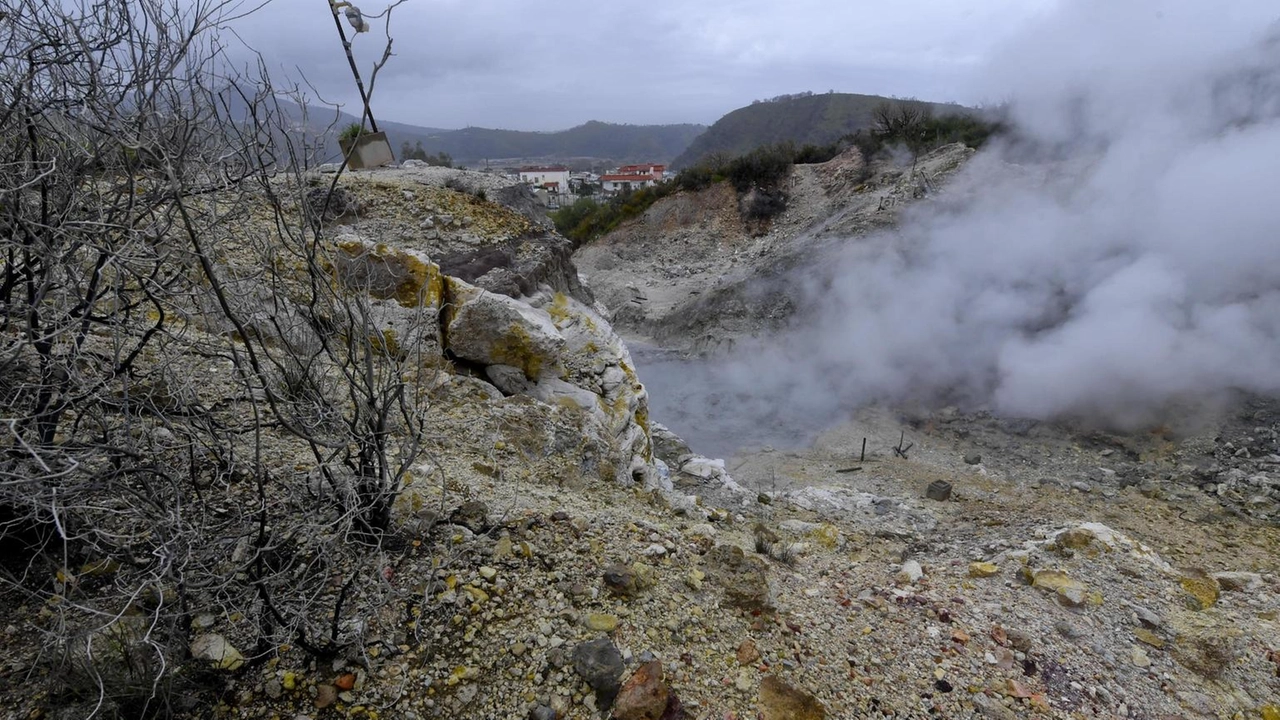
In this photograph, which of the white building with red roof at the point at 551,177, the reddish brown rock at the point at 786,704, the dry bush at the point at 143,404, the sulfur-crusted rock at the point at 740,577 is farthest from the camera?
the white building with red roof at the point at 551,177

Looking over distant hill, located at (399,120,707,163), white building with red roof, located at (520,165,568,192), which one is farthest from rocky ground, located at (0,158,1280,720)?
distant hill, located at (399,120,707,163)

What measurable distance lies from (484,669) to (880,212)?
47.6 feet

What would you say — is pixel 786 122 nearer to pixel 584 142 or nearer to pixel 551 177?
pixel 551 177

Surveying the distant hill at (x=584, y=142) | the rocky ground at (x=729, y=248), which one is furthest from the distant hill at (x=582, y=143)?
the rocky ground at (x=729, y=248)

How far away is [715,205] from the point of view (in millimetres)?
20281

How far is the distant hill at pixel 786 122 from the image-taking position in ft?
220

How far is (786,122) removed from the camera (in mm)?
73688

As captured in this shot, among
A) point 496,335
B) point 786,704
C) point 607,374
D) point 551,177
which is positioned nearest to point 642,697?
point 786,704

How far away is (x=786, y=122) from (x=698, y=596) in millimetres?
78727

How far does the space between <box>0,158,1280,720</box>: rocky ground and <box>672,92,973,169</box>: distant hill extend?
63.7 metres

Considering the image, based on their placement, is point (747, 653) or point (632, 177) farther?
point (632, 177)

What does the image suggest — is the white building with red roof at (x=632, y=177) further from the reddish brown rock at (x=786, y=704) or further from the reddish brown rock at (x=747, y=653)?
the reddish brown rock at (x=786, y=704)

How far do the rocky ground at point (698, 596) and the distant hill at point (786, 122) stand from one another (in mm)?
63693

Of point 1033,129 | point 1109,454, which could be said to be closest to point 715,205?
point 1033,129
